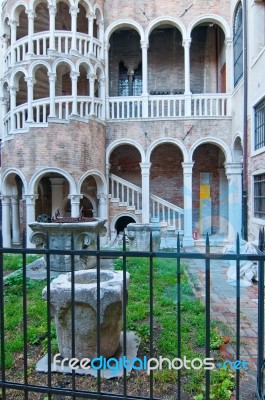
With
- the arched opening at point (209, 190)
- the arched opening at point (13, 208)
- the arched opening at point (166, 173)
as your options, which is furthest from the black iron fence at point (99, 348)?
the arched opening at point (166, 173)

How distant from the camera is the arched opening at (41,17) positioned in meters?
13.5

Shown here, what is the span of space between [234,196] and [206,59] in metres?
7.65

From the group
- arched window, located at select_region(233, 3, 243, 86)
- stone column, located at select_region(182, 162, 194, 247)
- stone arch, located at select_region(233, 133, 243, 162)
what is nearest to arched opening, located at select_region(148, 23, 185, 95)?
arched window, located at select_region(233, 3, 243, 86)

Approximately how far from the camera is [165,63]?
16297 mm

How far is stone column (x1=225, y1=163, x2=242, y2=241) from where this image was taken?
13.1 meters

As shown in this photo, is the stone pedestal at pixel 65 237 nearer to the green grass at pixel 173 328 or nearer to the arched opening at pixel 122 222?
the green grass at pixel 173 328

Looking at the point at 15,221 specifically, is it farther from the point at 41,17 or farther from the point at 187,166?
the point at 41,17

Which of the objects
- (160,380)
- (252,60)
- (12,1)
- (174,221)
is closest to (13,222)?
(174,221)

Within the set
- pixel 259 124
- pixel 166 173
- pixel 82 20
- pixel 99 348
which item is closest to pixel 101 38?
pixel 82 20

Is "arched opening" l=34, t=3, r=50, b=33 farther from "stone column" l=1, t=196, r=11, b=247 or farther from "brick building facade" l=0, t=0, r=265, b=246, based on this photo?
"stone column" l=1, t=196, r=11, b=247

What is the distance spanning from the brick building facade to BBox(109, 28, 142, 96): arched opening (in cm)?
5

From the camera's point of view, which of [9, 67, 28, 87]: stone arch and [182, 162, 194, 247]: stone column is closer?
[9, 67, 28, 87]: stone arch

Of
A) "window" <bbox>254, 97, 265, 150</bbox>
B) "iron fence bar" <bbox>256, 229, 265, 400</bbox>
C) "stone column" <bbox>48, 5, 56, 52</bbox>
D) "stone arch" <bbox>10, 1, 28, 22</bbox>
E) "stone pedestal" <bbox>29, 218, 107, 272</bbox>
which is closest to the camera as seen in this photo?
"iron fence bar" <bbox>256, 229, 265, 400</bbox>

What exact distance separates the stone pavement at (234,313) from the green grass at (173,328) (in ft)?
0.55
